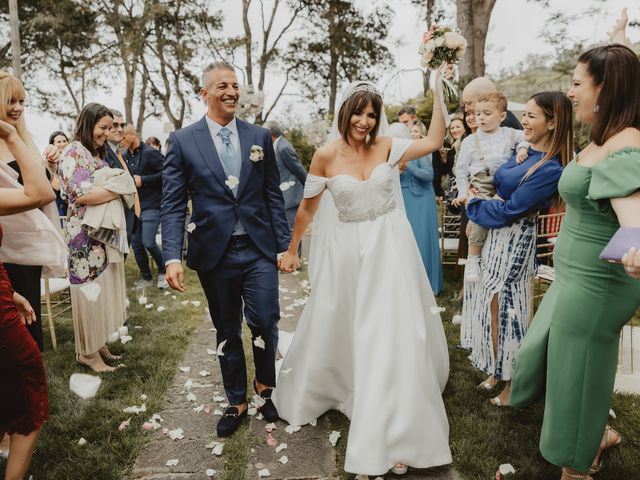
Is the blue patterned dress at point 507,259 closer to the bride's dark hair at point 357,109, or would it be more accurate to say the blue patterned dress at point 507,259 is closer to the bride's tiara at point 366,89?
the bride's dark hair at point 357,109

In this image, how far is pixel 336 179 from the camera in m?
3.35

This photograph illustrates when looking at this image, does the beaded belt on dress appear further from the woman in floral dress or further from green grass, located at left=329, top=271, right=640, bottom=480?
the woman in floral dress

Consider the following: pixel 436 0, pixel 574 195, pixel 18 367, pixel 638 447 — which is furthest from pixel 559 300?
pixel 436 0

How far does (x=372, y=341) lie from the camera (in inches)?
118

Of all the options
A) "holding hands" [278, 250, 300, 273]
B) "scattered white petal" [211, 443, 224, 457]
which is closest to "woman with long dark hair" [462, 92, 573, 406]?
"holding hands" [278, 250, 300, 273]

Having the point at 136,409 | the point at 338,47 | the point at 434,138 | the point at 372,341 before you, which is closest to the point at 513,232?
the point at 434,138

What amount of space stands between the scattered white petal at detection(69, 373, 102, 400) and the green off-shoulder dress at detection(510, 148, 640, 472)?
11.2ft

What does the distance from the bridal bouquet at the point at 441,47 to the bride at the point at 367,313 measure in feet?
1.00

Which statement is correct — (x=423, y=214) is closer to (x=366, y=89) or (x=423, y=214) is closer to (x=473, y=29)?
(x=366, y=89)

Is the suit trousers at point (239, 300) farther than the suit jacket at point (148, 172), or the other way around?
the suit jacket at point (148, 172)

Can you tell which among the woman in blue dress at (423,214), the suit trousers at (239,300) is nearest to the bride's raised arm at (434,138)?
the suit trousers at (239,300)

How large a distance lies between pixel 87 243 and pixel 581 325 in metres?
3.87

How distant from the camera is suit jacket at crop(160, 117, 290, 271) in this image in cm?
328

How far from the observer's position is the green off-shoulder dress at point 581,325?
229 centimetres
